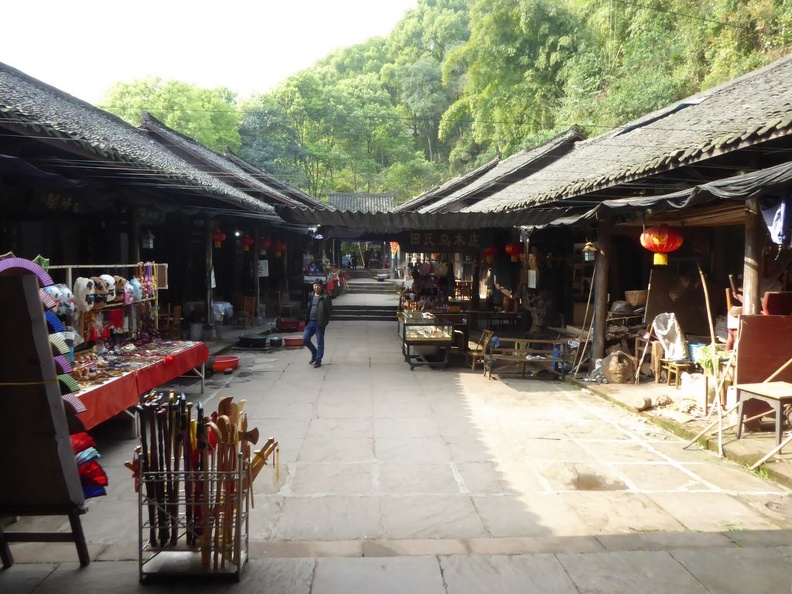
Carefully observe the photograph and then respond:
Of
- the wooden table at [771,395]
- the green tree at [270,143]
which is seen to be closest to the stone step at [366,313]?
the wooden table at [771,395]

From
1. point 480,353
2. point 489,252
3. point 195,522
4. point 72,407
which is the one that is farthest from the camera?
point 489,252

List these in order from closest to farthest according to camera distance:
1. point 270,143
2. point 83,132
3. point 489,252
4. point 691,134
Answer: point 83,132, point 691,134, point 489,252, point 270,143

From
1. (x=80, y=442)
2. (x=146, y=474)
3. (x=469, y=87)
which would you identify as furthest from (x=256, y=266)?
(x=469, y=87)

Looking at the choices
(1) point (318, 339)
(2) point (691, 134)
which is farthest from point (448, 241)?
(2) point (691, 134)

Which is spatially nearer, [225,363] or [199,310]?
[225,363]

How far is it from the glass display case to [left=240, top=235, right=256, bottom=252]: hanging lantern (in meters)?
7.95

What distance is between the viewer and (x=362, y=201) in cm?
4159

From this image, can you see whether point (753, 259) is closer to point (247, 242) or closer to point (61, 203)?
point (61, 203)

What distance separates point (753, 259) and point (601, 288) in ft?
10.9

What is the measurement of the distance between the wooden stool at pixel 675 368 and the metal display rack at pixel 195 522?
7691 mm

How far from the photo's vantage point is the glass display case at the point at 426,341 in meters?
11.7

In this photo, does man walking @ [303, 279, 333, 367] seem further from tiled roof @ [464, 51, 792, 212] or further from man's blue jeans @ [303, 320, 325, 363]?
tiled roof @ [464, 51, 792, 212]

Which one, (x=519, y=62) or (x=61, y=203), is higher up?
(x=519, y=62)

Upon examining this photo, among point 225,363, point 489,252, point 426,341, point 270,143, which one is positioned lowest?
point 225,363
